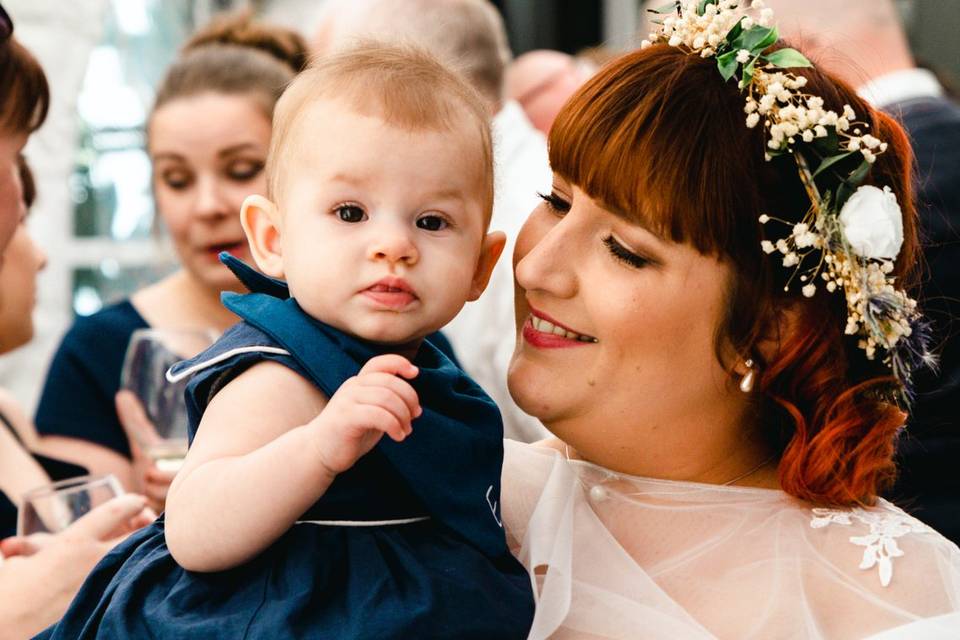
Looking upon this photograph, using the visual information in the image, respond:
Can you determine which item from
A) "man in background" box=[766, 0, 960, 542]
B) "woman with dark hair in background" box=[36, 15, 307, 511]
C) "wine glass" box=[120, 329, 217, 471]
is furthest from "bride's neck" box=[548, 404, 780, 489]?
"woman with dark hair in background" box=[36, 15, 307, 511]

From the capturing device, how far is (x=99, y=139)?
5.15 metres

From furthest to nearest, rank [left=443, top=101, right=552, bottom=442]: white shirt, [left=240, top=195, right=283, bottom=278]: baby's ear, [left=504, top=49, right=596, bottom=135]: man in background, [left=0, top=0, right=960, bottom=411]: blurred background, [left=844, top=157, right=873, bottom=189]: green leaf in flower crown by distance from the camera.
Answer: [left=504, top=49, right=596, bottom=135]: man in background → [left=0, top=0, right=960, bottom=411]: blurred background → [left=443, top=101, right=552, bottom=442]: white shirt → [left=844, top=157, right=873, bottom=189]: green leaf in flower crown → [left=240, top=195, right=283, bottom=278]: baby's ear

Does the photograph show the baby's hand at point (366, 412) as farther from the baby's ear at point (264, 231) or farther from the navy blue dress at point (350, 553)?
the baby's ear at point (264, 231)

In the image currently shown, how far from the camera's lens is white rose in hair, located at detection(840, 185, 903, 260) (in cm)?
192

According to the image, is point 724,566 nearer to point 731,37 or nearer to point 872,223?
point 872,223

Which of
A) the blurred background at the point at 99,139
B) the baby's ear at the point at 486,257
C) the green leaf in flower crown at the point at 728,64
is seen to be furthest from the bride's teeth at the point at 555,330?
the blurred background at the point at 99,139

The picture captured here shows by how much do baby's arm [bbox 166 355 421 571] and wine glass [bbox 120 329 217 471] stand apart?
47.4 inches

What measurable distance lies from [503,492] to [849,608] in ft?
2.05

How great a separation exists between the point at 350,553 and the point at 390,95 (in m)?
0.67

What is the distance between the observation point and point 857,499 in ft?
6.74

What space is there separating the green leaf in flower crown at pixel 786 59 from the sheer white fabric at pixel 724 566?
2.40ft

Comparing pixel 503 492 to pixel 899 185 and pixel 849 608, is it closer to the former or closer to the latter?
pixel 849 608

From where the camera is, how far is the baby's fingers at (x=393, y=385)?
4.98 feet

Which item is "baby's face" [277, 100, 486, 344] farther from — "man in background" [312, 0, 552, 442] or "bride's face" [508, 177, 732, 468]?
"man in background" [312, 0, 552, 442]
